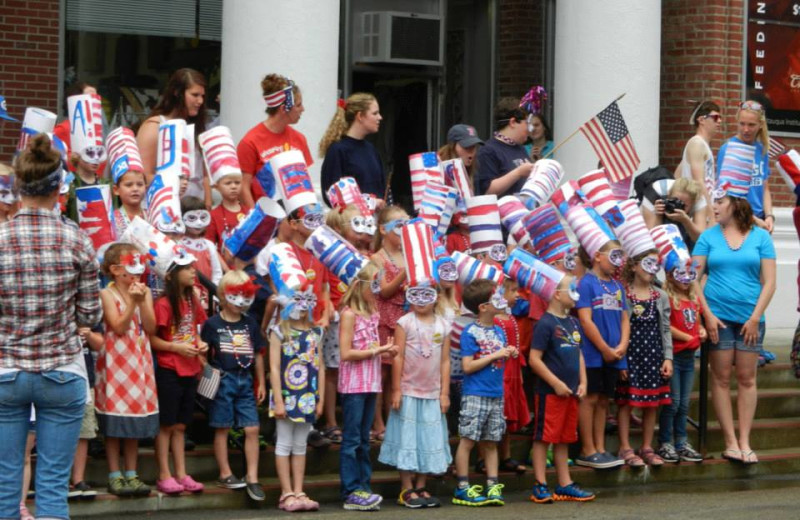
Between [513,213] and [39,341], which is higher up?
[513,213]

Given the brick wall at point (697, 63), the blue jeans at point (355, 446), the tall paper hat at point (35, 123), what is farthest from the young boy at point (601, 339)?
the brick wall at point (697, 63)

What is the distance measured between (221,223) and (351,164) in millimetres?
1031

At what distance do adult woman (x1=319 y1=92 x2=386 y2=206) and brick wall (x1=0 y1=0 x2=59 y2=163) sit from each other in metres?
4.36

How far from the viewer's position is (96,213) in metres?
8.29

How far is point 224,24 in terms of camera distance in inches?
452

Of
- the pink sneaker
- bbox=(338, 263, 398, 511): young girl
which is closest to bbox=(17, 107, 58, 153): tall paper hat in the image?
bbox=(338, 263, 398, 511): young girl

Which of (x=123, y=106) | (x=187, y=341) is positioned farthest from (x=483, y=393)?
(x=123, y=106)

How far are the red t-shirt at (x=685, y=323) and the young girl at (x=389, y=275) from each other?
2.04 m

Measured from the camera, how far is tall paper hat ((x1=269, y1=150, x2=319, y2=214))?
28.8 feet

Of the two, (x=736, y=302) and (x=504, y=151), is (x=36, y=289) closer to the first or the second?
(x=504, y=151)

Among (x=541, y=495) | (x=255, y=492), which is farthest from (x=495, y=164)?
(x=255, y=492)

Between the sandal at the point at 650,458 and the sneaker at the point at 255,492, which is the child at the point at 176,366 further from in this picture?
the sandal at the point at 650,458

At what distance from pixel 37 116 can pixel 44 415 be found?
9.62 ft

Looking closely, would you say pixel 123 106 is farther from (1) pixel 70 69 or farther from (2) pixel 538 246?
(2) pixel 538 246
